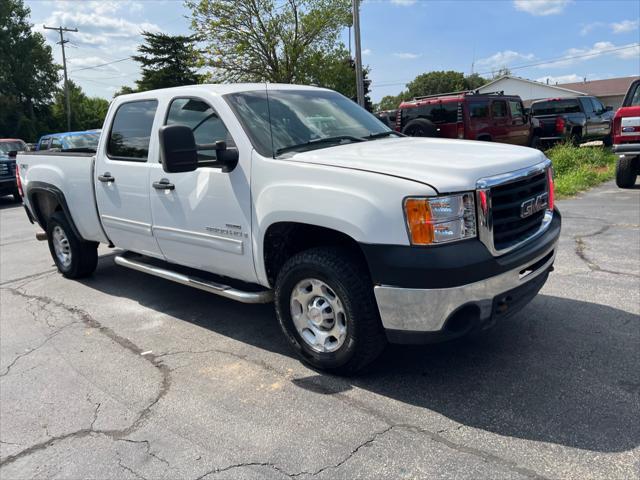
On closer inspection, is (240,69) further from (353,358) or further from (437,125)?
(353,358)

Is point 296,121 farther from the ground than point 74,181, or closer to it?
farther from the ground

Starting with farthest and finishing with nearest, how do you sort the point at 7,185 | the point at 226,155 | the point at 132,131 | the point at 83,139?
the point at 7,185 < the point at 83,139 < the point at 132,131 < the point at 226,155

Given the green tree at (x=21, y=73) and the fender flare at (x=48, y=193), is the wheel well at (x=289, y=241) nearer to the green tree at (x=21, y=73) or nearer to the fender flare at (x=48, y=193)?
the fender flare at (x=48, y=193)

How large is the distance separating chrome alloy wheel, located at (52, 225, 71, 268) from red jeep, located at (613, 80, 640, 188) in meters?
9.56

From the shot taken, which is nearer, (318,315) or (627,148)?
(318,315)

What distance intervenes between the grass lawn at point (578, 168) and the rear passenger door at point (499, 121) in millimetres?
1397

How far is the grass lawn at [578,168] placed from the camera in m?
11.1

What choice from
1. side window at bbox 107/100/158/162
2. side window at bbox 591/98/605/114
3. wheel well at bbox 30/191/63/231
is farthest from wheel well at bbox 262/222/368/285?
side window at bbox 591/98/605/114

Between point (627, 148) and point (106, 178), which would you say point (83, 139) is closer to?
point (106, 178)

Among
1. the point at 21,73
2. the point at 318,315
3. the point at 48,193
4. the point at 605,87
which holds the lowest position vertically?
the point at 318,315

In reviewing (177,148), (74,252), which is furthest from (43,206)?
(177,148)

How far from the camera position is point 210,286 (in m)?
4.16

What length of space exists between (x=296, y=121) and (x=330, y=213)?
1.19 meters

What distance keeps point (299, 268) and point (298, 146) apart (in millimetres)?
926
